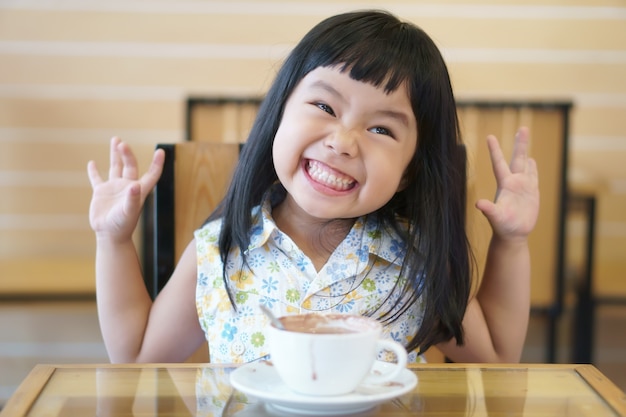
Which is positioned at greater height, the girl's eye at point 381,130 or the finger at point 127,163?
the girl's eye at point 381,130

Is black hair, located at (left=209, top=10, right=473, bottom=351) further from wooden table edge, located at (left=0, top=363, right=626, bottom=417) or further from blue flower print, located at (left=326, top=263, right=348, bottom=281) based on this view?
wooden table edge, located at (left=0, top=363, right=626, bottom=417)

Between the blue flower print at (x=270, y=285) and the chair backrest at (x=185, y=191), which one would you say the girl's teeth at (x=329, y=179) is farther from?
the chair backrest at (x=185, y=191)

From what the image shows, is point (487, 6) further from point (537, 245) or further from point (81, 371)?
point (81, 371)

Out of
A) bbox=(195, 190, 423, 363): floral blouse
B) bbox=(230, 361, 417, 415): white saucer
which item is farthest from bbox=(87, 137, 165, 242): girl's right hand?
bbox=(230, 361, 417, 415): white saucer

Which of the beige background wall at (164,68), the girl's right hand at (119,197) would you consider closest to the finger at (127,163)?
the girl's right hand at (119,197)

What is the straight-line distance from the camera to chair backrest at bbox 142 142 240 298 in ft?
4.31

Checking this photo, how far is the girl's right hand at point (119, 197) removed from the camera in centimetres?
118

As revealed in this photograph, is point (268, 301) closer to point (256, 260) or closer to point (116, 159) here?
point (256, 260)

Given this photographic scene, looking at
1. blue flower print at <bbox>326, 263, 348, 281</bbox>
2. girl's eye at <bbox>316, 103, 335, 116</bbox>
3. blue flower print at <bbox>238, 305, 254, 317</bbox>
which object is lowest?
blue flower print at <bbox>238, 305, 254, 317</bbox>

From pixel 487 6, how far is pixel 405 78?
1.81m

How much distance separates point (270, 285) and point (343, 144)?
0.77 feet

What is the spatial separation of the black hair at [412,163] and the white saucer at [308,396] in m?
0.34

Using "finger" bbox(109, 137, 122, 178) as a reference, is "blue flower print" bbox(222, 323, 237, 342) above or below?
below

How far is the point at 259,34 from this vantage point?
9.11ft
